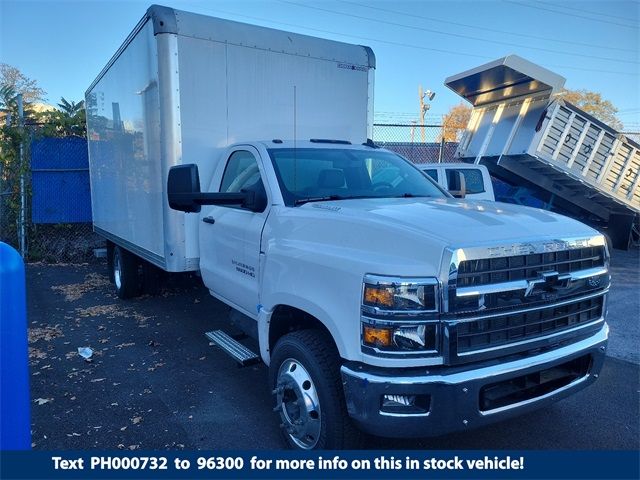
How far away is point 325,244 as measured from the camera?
303cm

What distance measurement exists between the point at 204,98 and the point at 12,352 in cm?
330

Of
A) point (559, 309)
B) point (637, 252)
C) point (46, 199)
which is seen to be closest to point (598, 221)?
point (637, 252)

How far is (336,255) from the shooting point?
288 cm

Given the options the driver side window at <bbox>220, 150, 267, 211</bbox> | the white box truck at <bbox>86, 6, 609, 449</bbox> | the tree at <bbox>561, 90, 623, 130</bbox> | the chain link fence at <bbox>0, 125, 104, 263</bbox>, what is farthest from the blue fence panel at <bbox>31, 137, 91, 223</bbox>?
the tree at <bbox>561, 90, 623, 130</bbox>

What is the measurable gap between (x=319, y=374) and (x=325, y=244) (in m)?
0.77

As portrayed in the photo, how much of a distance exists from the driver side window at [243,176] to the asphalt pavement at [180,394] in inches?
66.2

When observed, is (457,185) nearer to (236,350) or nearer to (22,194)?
(236,350)

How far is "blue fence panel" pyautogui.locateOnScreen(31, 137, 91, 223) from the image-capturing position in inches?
402

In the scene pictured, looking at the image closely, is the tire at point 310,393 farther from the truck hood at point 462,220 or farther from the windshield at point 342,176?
the windshield at point 342,176

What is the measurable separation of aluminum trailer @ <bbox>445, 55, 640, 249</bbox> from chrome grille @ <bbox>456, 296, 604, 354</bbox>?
7.30 m

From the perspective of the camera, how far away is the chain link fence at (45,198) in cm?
1019

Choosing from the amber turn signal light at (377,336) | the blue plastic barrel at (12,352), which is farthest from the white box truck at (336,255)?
the blue plastic barrel at (12,352)

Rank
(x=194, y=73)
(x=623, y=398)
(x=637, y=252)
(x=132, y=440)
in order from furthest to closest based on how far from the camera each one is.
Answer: (x=637, y=252), (x=194, y=73), (x=623, y=398), (x=132, y=440)

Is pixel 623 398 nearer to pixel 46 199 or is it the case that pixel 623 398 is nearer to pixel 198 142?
pixel 198 142
